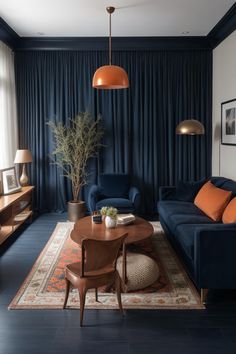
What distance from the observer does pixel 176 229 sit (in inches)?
160

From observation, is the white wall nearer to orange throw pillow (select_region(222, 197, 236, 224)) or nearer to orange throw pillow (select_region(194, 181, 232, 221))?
orange throw pillow (select_region(194, 181, 232, 221))

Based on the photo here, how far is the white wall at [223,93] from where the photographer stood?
531 centimetres

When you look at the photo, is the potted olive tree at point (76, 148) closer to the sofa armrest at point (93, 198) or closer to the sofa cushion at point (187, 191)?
the sofa armrest at point (93, 198)

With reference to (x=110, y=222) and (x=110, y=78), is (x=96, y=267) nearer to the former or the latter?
(x=110, y=222)

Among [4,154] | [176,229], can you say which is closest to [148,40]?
[4,154]

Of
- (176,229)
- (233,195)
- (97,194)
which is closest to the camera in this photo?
(176,229)

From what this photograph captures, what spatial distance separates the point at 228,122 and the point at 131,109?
1.76 metres

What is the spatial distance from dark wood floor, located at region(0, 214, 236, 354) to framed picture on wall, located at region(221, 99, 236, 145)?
9.05 feet

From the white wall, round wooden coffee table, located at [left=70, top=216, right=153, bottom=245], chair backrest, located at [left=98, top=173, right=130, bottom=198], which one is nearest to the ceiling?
the white wall

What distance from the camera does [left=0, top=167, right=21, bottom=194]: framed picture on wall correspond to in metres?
5.46

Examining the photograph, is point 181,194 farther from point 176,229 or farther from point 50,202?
point 50,202

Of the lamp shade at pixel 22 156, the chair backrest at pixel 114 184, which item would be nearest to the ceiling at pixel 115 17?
the lamp shade at pixel 22 156

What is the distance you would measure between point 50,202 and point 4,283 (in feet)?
10.1

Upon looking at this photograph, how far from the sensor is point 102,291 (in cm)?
336
